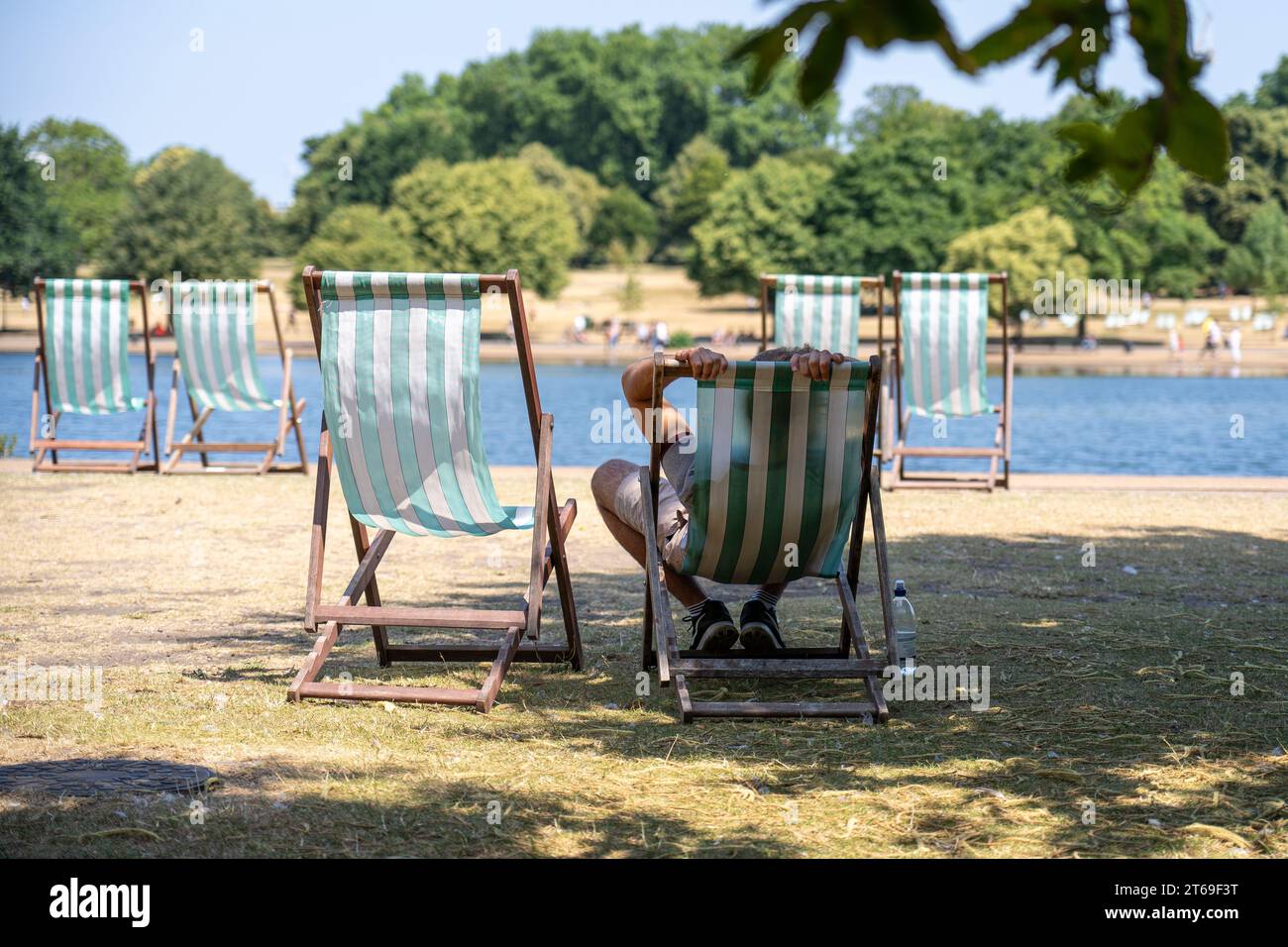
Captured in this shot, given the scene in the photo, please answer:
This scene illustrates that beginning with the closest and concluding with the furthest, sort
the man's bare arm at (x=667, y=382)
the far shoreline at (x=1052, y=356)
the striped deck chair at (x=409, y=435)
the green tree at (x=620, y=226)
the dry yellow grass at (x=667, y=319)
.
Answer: the man's bare arm at (x=667, y=382) < the striped deck chair at (x=409, y=435) < the far shoreline at (x=1052, y=356) < the dry yellow grass at (x=667, y=319) < the green tree at (x=620, y=226)

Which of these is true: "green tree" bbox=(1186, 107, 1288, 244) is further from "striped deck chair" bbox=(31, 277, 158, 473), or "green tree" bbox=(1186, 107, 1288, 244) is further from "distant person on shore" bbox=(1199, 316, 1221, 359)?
"striped deck chair" bbox=(31, 277, 158, 473)

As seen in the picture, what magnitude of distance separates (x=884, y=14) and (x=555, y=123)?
384ft

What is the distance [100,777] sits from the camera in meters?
3.51

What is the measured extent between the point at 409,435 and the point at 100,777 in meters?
1.35

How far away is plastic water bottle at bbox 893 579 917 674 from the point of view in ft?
15.7

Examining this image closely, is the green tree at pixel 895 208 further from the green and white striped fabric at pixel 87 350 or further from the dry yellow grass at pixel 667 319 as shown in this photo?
the green and white striped fabric at pixel 87 350

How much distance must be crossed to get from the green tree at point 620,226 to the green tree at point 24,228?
3676 cm

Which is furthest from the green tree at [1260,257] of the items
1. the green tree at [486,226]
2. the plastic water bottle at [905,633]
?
the plastic water bottle at [905,633]

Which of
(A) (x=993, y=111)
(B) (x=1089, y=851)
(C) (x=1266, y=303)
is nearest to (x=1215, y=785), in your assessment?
(B) (x=1089, y=851)

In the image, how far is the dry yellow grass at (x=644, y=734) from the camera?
3.16 meters

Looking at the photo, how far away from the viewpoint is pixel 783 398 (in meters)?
4.18

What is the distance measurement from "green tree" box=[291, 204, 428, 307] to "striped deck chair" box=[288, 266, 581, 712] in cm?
5923
